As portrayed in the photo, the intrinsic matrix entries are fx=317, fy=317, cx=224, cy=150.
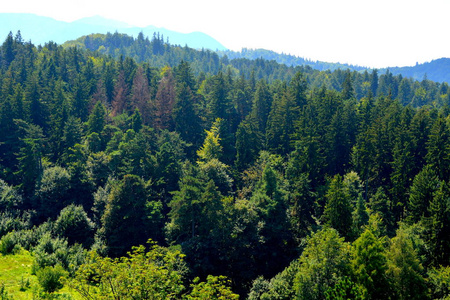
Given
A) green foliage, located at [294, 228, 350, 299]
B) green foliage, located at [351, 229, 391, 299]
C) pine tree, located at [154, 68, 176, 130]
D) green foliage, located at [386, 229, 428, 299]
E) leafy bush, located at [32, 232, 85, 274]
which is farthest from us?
pine tree, located at [154, 68, 176, 130]

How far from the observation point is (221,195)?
1722 inches

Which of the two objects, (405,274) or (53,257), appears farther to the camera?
(405,274)

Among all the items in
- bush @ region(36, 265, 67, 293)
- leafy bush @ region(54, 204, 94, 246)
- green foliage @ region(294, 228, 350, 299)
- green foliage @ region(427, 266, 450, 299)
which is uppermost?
bush @ region(36, 265, 67, 293)

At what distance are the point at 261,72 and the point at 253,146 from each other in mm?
137704

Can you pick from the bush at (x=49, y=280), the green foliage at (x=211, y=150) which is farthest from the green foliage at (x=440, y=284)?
the green foliage at (x=211, y=150)

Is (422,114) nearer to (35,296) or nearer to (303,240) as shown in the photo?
(303,240)

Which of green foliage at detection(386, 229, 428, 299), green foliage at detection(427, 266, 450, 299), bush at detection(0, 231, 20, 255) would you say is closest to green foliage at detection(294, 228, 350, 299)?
green foliage at detection(386, 229, 428, 299)

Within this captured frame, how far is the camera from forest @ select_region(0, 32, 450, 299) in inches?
1059

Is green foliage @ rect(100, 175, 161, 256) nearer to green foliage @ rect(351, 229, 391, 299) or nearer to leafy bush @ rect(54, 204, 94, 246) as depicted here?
leafy bush @ rect(54, 204, 94, 246)

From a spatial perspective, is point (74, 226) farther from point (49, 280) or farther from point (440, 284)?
point (440, 284)

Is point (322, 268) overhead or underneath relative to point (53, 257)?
underneath

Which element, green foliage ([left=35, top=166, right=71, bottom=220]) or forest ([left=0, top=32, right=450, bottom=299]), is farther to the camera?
green foliage ([left=35, top=166, right=71, bottom=220])

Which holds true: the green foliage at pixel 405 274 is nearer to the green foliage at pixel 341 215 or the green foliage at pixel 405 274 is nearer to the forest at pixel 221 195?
the forest at pixel 221 195

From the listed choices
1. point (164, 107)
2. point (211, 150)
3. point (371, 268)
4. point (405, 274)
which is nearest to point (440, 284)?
point (405, 274)
